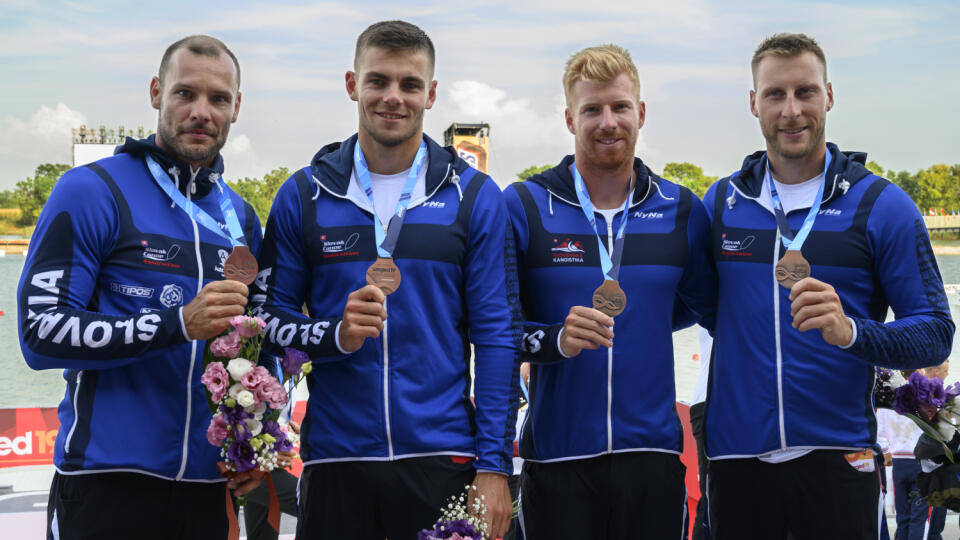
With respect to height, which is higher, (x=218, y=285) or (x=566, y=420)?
(x=218, y=285)

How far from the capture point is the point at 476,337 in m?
2.77

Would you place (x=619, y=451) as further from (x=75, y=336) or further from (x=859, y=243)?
(x=75, y=336)

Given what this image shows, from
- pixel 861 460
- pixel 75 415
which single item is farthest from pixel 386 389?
pixel 861 460

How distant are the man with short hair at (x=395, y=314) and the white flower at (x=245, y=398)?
25 centimetres

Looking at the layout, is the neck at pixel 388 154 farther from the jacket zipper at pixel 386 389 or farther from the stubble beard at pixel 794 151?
the stubble beard at pixel 794 151

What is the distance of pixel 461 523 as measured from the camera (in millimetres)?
2400

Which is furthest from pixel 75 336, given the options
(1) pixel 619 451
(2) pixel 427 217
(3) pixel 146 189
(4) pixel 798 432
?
(4) pixel 798 432

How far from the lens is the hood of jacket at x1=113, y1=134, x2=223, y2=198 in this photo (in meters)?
2.77

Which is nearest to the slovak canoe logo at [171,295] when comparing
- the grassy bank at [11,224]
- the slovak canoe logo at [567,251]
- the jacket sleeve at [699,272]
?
the slovak canoe logo at [567,251]

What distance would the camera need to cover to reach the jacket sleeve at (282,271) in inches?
108

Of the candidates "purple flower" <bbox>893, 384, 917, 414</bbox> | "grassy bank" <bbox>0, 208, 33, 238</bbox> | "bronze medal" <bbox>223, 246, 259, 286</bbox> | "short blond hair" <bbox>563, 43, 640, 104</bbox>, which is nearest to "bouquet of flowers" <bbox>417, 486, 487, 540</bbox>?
"bronze medal" <bbox>223, 246, 259, 286</bbox>

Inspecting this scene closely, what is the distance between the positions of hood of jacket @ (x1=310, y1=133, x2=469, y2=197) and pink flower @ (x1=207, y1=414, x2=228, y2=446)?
81cm

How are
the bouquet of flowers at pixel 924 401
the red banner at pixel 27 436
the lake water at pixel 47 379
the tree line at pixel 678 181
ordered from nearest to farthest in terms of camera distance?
the bouquet of flowers at pixel 924 401 < the red banner at pixel 27 436 < the lake water at pixel 47 379 < the tree line at pixel 678 181

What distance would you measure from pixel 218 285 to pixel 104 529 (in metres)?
0.83
